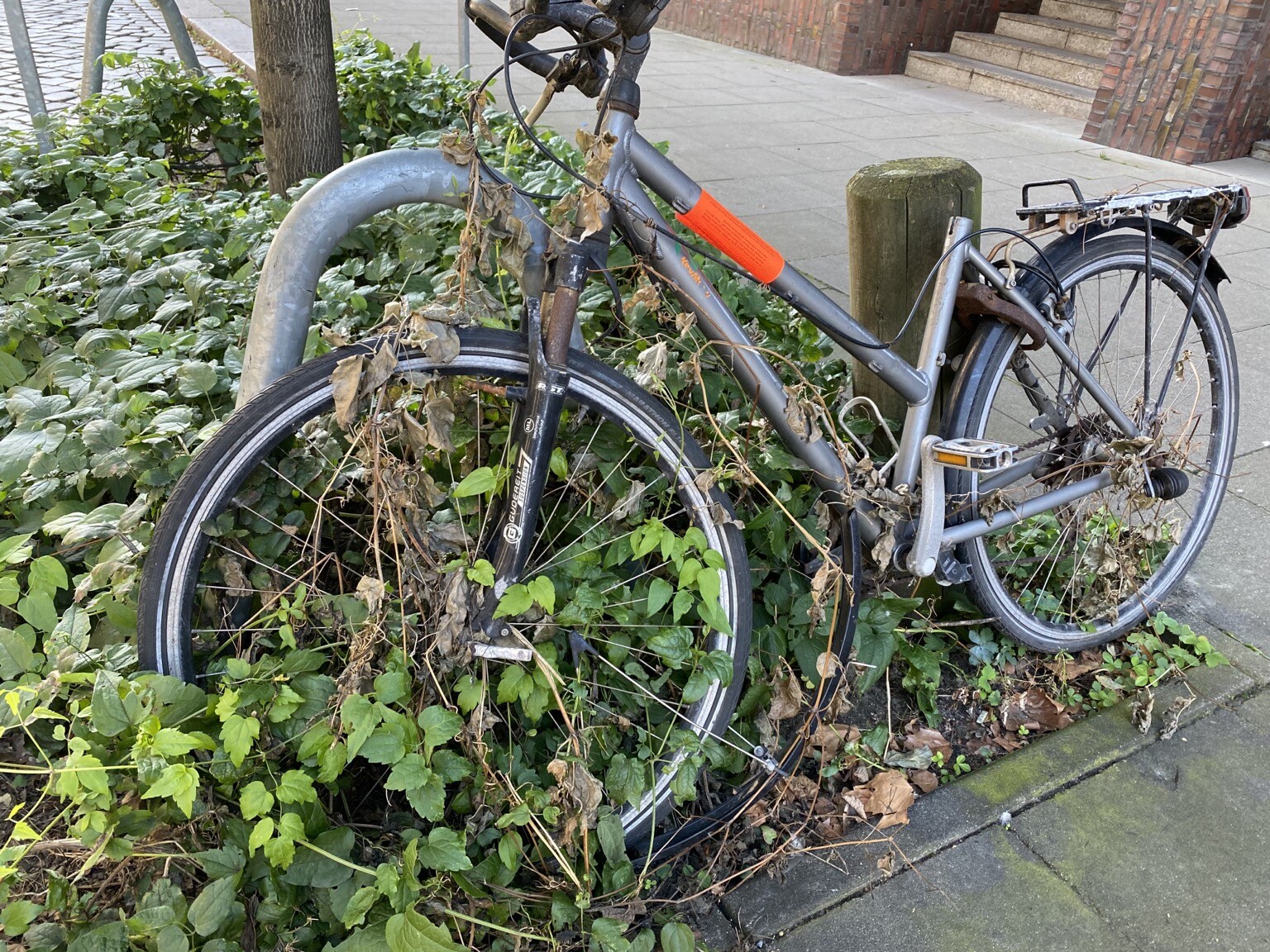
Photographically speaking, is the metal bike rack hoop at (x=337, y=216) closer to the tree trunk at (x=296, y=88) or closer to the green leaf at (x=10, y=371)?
the green leaf at (x=10, y=371)

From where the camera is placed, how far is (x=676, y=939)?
173cm

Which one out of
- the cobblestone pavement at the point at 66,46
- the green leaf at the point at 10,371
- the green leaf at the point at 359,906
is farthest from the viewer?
the cobblestone pavement at the point at 66,46

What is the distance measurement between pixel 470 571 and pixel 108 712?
2.18ft

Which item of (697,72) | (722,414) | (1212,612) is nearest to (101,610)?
(722,414)

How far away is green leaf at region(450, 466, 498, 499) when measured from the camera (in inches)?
69.2

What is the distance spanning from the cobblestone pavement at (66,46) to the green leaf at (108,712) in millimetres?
4824

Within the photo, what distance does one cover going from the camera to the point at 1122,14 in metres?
6.79

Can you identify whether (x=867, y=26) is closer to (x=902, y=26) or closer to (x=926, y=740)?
(x=902, y=26)

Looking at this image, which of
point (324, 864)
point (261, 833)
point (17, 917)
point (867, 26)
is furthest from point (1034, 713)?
point (867, 26)

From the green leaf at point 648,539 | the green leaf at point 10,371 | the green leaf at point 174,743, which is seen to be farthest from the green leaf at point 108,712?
the green leaf at point 10,371

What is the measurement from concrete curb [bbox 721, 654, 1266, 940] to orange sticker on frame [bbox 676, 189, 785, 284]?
4.25ft

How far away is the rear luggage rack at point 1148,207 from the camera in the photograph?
2191 millimetres

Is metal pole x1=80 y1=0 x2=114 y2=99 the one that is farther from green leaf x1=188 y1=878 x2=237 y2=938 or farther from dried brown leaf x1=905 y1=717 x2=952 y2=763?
dried brown leaf x1=905 y1=717 x2=952 y2=763

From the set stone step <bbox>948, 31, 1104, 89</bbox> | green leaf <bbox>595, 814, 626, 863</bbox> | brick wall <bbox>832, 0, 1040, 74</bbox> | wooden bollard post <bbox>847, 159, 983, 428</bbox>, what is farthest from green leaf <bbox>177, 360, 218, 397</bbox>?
brick wall <bbox>832, 0, 1040, 74</bbox>
